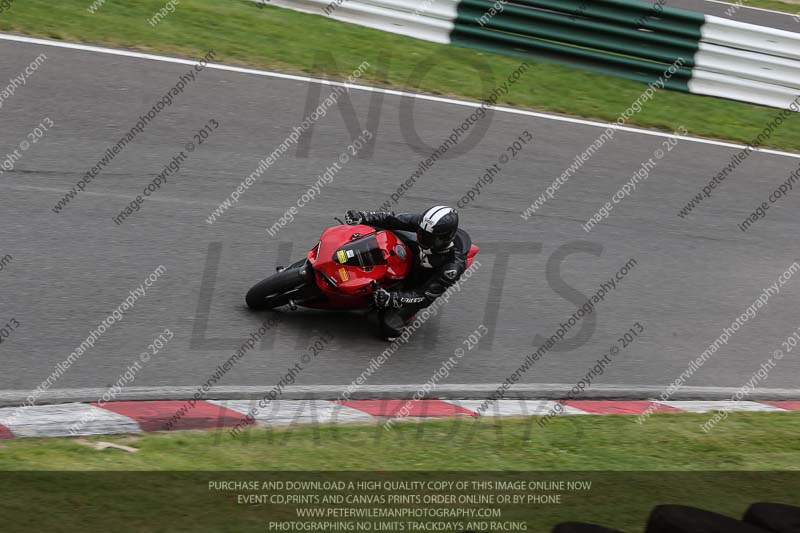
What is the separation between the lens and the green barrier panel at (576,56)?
15094mm

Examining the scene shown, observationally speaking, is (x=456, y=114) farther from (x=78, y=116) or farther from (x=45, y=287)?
(x=45, y=287)

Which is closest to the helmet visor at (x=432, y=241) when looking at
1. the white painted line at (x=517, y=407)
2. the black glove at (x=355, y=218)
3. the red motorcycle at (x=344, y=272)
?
the red motorcycle at (x=344, y=272)

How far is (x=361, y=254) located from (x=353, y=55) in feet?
20.4

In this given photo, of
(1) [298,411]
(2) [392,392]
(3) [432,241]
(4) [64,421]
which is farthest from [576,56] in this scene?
(4) [64,421]

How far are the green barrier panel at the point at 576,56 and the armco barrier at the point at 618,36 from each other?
0.02 m


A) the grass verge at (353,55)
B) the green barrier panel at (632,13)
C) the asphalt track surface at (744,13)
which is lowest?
the grass verge at (353,55)

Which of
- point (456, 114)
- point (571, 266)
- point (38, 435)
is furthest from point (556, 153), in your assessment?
point (38, 435)

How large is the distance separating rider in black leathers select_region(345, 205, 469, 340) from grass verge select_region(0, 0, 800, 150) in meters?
5.05

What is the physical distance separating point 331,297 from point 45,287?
2.47 meters

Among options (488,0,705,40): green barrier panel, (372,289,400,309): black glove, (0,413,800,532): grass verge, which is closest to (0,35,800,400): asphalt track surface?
(372,289,400,309): black glove

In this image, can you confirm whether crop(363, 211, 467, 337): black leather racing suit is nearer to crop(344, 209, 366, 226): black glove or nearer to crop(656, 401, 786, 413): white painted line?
crop(344, 209, 366, 226): black glove

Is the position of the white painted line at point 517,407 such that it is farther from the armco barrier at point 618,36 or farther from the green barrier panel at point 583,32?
the green barrier panel at point 583,32

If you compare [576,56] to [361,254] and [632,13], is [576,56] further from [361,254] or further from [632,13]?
[361,254]

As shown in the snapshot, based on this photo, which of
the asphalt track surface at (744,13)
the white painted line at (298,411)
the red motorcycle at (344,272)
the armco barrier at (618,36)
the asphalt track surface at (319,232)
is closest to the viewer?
the white painted line at (298,411)
